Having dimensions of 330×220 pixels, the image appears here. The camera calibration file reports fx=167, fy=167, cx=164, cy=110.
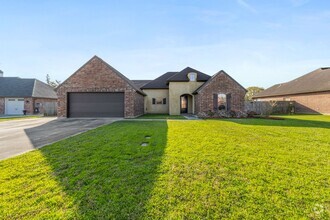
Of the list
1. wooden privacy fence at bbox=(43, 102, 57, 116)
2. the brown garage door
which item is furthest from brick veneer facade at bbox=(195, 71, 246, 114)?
wooden privacy fence at bbox=(43, 102, 57, 116)

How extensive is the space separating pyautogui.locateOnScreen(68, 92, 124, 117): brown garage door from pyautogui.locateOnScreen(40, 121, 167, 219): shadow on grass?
11.5 metres

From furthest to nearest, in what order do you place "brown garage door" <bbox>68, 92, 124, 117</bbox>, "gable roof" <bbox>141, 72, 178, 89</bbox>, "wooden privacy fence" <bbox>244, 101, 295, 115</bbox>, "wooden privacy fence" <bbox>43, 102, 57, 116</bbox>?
"gable roof" <bbox>141, 72, 178, 89</bbox>, "wooden privacy fence" <bbox>244, 101, 295, 115</bbox>, "wooden privacy fence" <bbox>43, 102, 57, 116</bbox>, "brown garage door" <bbox>68, 92, 124, 117</bbox>

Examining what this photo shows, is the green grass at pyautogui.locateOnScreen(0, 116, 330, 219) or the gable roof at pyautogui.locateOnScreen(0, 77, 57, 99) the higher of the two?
the gable roof at pyautogui.locateOnScreen(0, 77, 57, 99)

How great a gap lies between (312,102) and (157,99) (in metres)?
22.7

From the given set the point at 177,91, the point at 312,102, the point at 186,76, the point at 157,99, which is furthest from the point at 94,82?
the point at 312,102

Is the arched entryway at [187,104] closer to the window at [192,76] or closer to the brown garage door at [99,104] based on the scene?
the window at [192,76]

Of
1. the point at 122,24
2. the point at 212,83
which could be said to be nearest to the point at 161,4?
the point at 122,24

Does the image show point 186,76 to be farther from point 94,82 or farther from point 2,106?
point 2,106

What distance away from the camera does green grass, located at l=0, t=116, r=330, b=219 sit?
252cm

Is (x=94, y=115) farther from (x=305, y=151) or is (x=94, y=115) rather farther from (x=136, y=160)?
(x=305, y=151)

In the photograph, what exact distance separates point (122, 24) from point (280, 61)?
50.9ft

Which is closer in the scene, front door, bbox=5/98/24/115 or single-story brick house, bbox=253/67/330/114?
single-story brick house, bbox=253/67/330/114

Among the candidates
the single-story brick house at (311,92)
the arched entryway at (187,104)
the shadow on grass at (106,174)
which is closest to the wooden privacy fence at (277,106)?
the single-story brick house at (311,92)

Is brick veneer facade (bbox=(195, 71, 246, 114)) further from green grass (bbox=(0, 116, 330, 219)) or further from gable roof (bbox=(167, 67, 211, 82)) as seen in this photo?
green grass (bbox=(0, 116, 330, 219))
